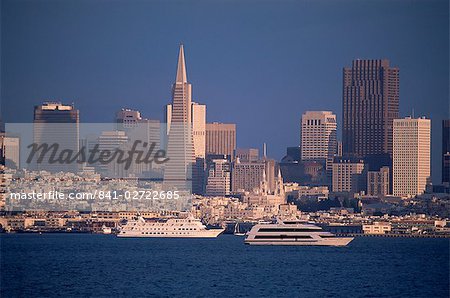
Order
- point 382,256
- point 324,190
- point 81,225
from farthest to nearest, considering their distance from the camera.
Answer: point 324,190 → point 81,225 → point 382,256

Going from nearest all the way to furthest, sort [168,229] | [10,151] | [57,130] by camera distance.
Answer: [168,229], [10,151], [57,130]

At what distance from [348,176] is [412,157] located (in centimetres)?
593

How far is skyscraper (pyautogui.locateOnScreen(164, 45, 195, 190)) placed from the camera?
112m

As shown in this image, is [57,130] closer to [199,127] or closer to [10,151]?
[10,151]

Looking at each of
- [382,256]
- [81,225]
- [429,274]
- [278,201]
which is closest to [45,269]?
[429,274]

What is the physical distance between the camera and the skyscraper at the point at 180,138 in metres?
112

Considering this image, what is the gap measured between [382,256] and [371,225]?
32133mm

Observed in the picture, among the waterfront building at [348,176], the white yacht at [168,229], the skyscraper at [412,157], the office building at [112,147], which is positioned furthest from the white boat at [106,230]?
the waterfront building at [348,176]

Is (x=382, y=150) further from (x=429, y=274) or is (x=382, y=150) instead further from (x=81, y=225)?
(x=429, y=274)

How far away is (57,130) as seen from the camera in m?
98.8

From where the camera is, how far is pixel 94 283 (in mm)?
37281

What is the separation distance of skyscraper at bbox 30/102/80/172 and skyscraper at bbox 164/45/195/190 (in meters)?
9.02

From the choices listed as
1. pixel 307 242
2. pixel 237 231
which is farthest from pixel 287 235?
pixel 237 231

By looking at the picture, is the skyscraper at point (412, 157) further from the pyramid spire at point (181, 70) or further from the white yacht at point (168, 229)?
the white yacht at point (168, 229)
